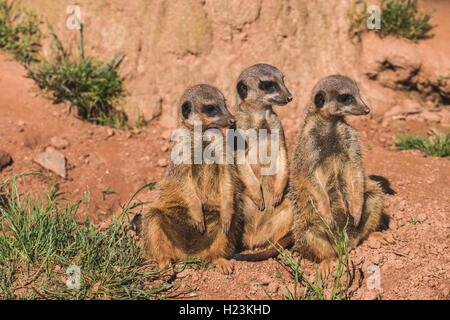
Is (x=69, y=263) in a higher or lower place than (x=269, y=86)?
lower

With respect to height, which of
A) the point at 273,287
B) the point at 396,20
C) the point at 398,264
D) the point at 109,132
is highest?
the point at 396,20

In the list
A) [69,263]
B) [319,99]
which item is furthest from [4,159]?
[319,99]

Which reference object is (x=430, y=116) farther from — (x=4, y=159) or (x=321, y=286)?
(x=4, y=159)

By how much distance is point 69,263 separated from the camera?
3.06 meters

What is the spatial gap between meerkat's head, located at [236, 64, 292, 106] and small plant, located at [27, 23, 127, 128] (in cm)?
190

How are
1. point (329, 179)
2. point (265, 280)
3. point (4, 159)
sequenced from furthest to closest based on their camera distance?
point (4, 159), point (329, 179), point (265, 280)

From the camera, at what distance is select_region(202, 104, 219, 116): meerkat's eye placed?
3.24m

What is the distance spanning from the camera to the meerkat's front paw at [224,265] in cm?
323

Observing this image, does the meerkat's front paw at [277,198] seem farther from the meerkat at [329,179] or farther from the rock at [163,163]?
the rock at [163,163]

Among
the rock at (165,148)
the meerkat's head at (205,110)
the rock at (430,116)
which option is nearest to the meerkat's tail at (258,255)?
the meerkat's head at (205,110)

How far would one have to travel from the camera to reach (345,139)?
3.30m

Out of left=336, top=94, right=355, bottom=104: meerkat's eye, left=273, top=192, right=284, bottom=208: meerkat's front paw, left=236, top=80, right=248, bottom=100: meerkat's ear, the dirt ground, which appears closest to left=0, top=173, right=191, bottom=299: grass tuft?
the dirt ground

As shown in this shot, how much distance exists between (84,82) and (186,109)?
1.98m

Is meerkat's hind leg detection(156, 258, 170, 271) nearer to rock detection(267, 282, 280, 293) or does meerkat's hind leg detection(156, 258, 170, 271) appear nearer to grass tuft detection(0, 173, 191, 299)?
grass tuft detection(0, 173, 191, 299)
